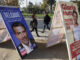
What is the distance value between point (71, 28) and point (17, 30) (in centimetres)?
189

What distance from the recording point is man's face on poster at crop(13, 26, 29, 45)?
6031 millimetres

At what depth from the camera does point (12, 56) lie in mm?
6102

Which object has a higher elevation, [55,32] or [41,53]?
[55,32]

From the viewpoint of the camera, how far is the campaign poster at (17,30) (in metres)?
5.76

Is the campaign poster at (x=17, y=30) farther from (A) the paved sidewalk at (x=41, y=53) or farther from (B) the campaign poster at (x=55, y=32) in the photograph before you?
(B) the campaign poster at (x=55, y=32)

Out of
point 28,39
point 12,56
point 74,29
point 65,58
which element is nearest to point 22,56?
point 12,56

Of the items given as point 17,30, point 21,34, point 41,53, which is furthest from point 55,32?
point 17,30

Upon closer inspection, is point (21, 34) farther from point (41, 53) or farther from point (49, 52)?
point (49, 52)

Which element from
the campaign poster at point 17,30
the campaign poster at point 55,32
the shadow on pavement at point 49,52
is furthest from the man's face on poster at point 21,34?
the campaign poster at point 55,32

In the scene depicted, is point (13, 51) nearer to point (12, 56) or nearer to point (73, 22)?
point (12, 56)

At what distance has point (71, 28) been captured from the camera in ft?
18.1

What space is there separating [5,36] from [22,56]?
2.38 meters

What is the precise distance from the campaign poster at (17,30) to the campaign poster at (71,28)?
5.39 feet

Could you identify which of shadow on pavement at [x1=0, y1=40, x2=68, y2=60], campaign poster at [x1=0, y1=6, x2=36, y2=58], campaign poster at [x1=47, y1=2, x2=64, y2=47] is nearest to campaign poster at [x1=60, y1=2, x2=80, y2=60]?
shadow on pavement at [x1=0, y1=40, x2=68, y2=60]
